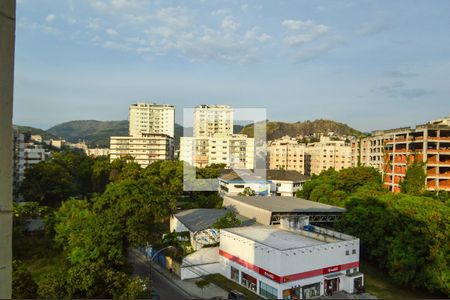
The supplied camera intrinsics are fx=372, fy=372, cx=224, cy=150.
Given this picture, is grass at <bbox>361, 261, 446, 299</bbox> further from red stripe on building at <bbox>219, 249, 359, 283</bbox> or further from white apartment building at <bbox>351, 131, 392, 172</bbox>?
white apartment building at <bbox>351, 131, 392, 172</bbox>

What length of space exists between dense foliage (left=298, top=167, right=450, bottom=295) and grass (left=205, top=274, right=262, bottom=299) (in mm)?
6846

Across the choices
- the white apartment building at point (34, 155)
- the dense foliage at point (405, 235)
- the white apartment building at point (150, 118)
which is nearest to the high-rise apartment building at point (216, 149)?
the white apartment building at point (34, 155)

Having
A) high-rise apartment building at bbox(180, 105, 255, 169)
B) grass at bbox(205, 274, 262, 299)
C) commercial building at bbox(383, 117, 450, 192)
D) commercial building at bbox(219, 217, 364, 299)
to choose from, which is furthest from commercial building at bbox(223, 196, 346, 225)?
high-rise apartment building at bbox(180, 105, 255, 169)

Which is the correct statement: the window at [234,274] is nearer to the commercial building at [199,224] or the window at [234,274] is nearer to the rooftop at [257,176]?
the commercial building at [199,224]

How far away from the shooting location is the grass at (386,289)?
1686 cm

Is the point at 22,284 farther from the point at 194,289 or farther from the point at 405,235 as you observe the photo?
the point at 405,235

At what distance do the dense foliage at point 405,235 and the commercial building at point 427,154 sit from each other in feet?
36.4

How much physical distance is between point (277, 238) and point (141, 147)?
49.8 m

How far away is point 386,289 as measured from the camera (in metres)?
17.6

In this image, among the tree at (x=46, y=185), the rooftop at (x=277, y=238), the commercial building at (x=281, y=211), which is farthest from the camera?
the tree at (x=46, y=185)

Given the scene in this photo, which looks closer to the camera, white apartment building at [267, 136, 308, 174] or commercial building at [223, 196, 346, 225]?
commercial building at [223, 196, 346, 225]

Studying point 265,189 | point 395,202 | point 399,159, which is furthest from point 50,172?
point 399,159

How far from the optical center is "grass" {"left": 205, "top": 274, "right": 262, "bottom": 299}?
16.0 m

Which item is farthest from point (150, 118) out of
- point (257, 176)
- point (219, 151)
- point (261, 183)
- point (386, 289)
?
point (386, 289)
